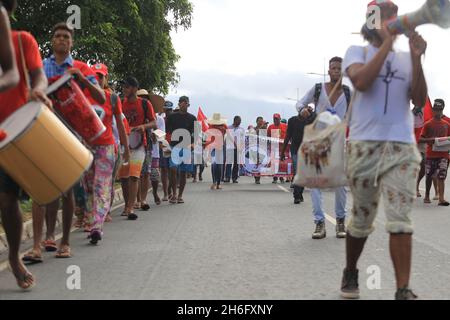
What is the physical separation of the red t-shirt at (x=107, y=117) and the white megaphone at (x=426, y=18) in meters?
4.02

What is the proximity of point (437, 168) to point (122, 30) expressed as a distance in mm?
11727

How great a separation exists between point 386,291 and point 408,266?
0.99 meters

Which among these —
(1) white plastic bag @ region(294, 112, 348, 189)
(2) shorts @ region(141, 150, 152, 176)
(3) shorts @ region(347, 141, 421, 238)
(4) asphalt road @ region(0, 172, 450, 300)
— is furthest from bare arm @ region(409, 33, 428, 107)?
(2) shorts @ region(141, 150, 152, 176)

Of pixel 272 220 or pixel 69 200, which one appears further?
pixel 272 220

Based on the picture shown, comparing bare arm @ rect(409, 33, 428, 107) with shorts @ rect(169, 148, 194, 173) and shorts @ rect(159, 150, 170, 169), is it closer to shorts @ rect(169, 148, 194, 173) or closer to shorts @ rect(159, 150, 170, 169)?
shorts @ rect(169, 148, 194, 173)

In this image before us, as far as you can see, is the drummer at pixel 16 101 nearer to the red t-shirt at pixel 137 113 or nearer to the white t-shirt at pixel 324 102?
the white t-shirt at pixel 324 102

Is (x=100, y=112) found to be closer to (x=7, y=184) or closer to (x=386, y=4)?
(x=7, y=184)

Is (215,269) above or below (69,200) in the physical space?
below

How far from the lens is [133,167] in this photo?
1095 centimetres

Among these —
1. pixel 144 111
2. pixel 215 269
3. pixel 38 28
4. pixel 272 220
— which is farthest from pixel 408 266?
pixel 38 28

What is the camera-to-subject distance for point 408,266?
4.73 meters
